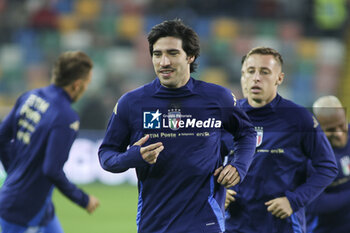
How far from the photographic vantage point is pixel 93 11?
50.7ft

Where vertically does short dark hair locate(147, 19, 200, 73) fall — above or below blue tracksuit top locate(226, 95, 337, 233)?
above

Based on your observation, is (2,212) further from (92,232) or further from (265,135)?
(92,232)

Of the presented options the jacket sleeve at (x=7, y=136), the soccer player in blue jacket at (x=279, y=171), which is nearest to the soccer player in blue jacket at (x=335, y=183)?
the soccer player in blue jacket at (x=279, y=171)

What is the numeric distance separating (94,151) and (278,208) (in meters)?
7.97

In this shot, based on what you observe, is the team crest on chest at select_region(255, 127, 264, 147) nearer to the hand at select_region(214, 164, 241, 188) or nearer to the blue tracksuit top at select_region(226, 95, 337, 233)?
the blue tracksuit top at select_region(226, 95, 337, 233)

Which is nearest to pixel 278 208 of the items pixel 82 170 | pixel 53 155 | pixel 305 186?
pixel 305 186

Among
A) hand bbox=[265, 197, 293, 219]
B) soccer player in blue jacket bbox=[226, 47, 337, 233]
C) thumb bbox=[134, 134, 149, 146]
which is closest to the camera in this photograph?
thumb bbox=[134, 134, 149, 146]

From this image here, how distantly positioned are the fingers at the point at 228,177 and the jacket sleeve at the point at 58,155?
1521 mm

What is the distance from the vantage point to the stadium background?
14367mm

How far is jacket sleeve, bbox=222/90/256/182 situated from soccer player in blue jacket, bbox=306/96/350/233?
1.28 metres

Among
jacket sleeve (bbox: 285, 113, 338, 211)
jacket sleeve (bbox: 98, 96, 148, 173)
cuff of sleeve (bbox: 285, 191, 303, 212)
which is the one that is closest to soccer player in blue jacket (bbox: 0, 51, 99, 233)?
jacket sleeve (bbox: 98, 96, 148, 173)

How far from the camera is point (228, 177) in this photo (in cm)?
362

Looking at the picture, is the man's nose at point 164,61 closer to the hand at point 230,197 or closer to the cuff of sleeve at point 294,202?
the hand at point 230,197

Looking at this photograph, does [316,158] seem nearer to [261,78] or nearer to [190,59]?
[261,78]
